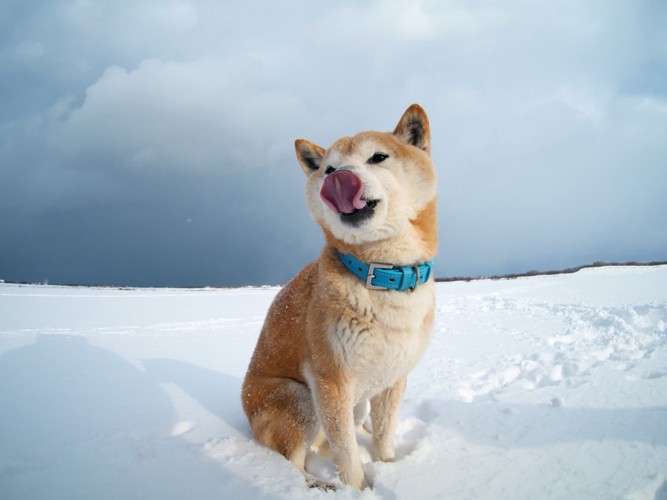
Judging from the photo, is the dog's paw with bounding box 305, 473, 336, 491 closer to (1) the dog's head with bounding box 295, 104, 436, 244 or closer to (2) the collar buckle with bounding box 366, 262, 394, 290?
(2) the collar buckle with bounding box 366, 262, 394, 290

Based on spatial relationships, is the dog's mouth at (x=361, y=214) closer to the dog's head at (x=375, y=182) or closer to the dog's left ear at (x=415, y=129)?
the dog's head at (x=375, y=182)

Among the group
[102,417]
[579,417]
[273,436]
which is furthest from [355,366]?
[102,417]

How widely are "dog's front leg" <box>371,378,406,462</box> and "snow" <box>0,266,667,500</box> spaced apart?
7.3 inches

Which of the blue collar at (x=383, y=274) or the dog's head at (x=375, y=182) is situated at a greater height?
the dog's head at (x=375, y=182)

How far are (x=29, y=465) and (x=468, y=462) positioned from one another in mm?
2385

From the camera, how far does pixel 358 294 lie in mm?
1883

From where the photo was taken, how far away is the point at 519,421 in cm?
235

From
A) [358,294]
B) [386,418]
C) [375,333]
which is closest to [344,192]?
[358,294]

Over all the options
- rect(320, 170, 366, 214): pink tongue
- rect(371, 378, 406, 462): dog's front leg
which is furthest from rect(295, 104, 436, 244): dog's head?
rect(371, 378, 406, 462): dog's front leg

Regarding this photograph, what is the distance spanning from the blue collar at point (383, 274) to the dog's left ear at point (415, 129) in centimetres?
81

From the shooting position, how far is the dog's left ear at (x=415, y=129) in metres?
2.11

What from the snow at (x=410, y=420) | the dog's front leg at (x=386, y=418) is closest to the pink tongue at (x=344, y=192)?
the dog's front leg at (x=386, y=418)

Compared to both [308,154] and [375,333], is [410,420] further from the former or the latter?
[308,154]

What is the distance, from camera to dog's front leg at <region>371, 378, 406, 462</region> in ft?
7.41
